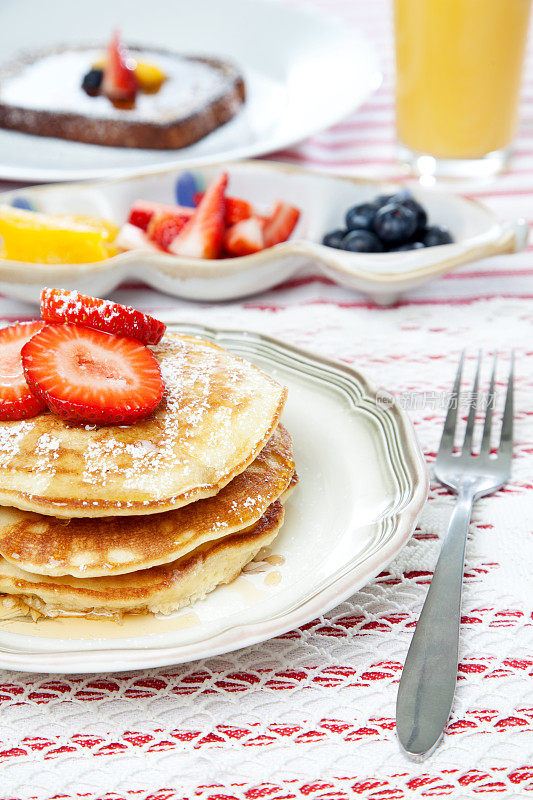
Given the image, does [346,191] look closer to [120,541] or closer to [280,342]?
[280,342]

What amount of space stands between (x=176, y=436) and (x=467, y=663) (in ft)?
1.42

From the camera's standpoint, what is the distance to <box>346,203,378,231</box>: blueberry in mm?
1826

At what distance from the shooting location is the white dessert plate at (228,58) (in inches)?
92.4

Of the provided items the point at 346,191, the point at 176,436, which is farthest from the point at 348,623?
the point at 346,191

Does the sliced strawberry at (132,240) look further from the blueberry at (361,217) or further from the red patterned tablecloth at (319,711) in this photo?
the red patterned tablecloth at (319,711)

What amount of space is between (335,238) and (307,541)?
3.05 feet

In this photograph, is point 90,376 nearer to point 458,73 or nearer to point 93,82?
point 458,73

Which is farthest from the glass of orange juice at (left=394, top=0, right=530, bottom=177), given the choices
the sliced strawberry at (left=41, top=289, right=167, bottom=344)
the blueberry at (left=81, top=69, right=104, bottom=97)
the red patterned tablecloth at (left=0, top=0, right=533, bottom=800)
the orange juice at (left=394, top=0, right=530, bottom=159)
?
the sliced strawberry at (left=41, top=289, right=167, bottom=344)

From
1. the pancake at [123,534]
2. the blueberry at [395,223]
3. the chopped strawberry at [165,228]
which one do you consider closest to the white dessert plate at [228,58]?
the chopped strawberry at [165,228]

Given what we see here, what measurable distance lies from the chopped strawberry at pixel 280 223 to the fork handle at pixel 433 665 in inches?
36.5

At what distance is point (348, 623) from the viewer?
1.04m

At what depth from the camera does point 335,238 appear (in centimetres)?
186

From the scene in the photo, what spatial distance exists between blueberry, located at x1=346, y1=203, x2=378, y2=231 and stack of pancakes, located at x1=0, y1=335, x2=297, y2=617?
32.9 inches

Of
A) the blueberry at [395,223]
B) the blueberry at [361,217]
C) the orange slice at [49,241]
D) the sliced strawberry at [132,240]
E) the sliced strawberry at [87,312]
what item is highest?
the blueberry at [361,217]
